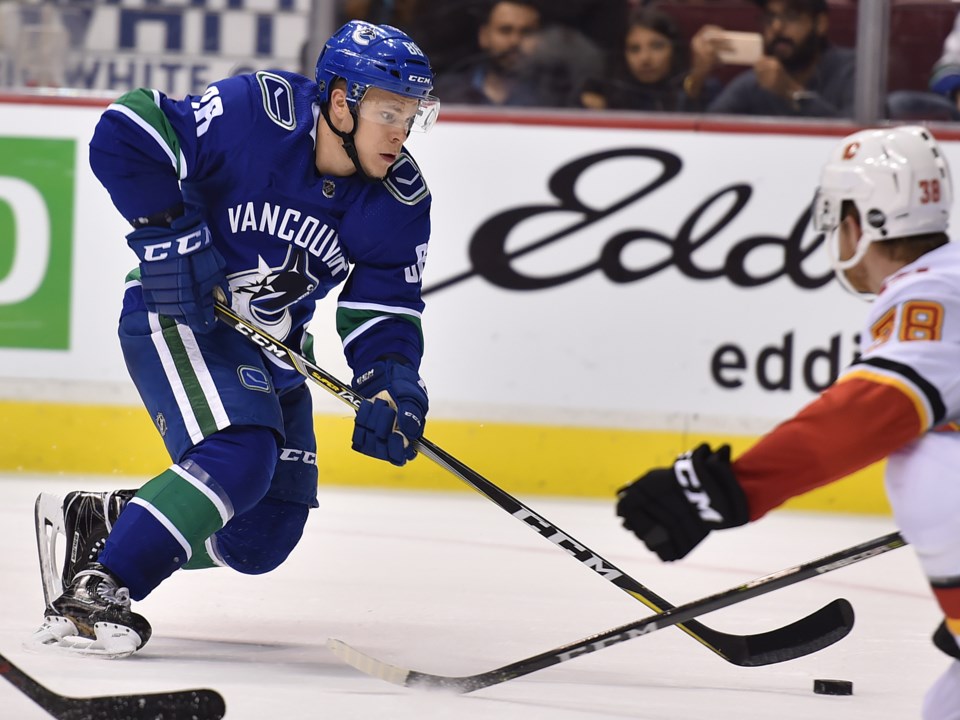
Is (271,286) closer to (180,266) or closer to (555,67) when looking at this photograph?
(180,266)

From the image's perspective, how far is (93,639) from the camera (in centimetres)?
224

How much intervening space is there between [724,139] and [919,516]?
9.45 feet

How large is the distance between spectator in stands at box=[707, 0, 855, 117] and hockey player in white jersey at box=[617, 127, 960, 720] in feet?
8.98

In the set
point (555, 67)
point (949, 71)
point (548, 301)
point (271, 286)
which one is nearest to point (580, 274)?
point (548, 301)

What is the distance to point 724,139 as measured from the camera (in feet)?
14.4

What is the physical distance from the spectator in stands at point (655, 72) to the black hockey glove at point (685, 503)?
2.98 m

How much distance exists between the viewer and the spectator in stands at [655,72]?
4.47 metres

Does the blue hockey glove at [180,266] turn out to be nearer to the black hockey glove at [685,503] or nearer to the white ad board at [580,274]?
the black hockey glove at [685,503]

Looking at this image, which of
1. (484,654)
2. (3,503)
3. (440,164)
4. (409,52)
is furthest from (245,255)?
(440,164)

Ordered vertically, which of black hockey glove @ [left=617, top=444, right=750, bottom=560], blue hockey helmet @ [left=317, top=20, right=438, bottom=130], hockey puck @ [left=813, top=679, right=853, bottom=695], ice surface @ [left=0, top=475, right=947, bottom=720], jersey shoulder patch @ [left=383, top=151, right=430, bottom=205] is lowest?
ice surface @ [left=0, top=475, right=947, bottom=720]

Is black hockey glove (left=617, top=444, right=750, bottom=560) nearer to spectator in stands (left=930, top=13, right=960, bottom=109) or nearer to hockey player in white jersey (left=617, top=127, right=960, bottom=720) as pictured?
hockey player in white jersey (left=617, top=127, right=960, bottom=720)

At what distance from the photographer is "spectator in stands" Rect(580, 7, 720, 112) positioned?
14.7ft

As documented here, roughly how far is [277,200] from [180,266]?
22 cm

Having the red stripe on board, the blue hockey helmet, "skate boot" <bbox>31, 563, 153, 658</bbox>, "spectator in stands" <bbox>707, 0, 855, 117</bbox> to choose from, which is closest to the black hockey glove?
"skate boot" <bbox>31, 563, 153, 658</bbox>
